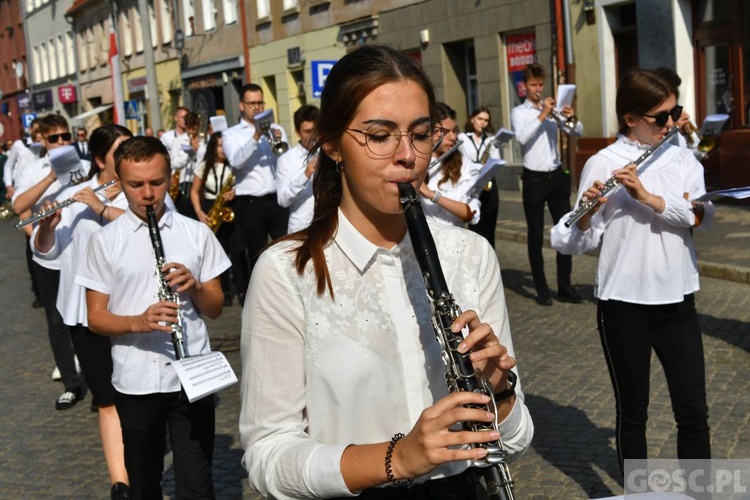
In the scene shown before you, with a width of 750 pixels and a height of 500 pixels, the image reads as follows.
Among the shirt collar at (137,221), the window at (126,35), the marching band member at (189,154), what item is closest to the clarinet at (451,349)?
the shirt collar at (137,221)

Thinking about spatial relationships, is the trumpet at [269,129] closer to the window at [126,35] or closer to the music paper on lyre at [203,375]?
the music paper on lyre at [203,375]

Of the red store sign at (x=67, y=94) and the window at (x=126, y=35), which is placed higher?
the window at (x=126, y=35)

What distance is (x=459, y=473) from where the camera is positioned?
7.86ft

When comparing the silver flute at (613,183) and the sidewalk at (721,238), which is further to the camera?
the sidewalk at (721,238)

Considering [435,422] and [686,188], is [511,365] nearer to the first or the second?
[435,422]

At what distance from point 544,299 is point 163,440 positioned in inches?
238

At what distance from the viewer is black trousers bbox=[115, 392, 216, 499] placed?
4387 millimetres

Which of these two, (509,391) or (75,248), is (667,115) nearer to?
(509,391)

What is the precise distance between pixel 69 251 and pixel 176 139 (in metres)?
10.2

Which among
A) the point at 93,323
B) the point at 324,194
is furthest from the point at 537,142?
the point at 324,194

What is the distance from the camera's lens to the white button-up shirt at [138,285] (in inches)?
177

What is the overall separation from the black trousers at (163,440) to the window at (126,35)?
41.8m

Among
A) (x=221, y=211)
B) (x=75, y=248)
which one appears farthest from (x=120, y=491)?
(x=221, y=211)

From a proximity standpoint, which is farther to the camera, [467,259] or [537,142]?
[537,142]
